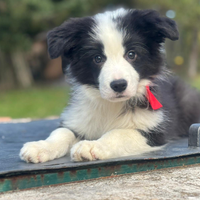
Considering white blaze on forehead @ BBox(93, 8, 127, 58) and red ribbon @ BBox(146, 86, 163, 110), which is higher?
Answer: white blaze on forehead @ BBox(93, 8, 127, 58)

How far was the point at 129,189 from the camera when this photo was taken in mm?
2188

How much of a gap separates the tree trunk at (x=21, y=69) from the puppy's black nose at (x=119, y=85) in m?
10.7

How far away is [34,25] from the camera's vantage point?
1249 cm

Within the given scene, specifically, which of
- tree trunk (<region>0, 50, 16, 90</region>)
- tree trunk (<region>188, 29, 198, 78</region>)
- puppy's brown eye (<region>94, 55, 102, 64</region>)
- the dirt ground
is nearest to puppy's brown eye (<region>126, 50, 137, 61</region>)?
puppy's brown eye (<region>94, 55, 102, 64</region>)

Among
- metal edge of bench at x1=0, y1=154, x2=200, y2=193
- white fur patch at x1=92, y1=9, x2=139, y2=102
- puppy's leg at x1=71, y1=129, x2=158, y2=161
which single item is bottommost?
metal edge of bench at x1=0, y1=154, x2=200, y2=193

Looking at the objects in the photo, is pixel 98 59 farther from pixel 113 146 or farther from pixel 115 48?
pixel 113 146

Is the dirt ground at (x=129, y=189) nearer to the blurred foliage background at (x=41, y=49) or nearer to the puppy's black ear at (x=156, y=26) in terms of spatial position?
the puppy's black ear at (x=156, y=26)

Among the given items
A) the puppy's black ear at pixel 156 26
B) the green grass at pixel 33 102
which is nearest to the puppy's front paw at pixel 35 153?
the puppy's black ear at pixel 156 26

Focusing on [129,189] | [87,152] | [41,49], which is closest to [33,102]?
[41,49]

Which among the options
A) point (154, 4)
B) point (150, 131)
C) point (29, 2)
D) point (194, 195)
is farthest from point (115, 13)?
point (154, 4)

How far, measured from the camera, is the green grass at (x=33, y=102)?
934 cm

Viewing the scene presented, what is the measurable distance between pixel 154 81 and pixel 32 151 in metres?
1.29

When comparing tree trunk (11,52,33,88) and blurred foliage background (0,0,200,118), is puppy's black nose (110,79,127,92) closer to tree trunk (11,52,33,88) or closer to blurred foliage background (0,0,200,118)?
blurred foliage background (0,0,200,118)

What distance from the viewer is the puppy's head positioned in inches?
105
